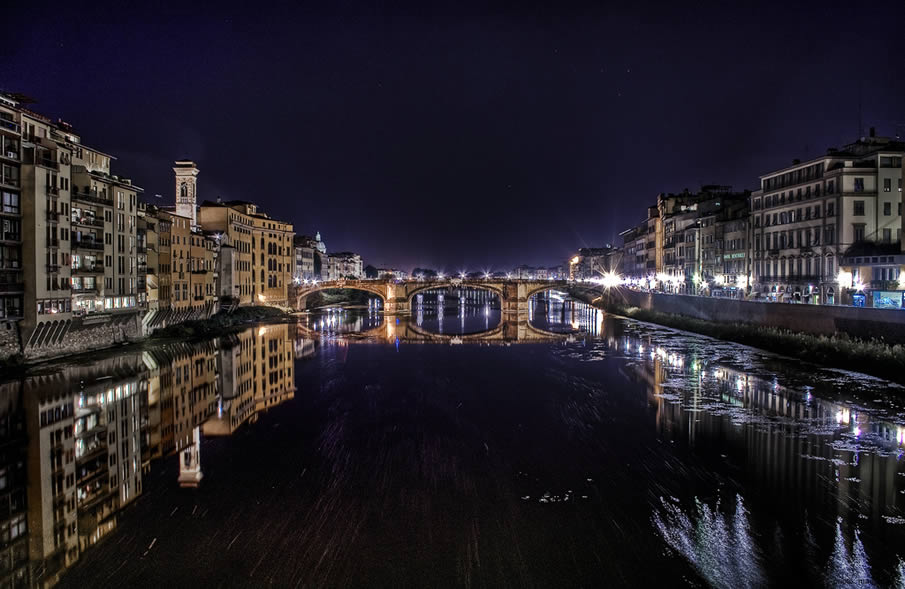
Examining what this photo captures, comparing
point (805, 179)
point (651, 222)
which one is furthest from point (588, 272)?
point (805, 179)

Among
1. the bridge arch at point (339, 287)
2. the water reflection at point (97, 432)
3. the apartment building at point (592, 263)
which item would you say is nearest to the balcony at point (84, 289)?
the water reflection at point (97, 432)

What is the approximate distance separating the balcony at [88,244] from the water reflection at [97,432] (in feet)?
24.0

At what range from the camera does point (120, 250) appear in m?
41.0

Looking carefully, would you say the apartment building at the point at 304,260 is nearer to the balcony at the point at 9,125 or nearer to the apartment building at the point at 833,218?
the balcony at the point at 9,125

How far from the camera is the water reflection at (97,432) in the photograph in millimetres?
12695

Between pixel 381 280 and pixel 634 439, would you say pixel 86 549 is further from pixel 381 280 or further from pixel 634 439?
pixel 381 280

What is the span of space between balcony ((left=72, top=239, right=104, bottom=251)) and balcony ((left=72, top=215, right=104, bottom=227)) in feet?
3.46

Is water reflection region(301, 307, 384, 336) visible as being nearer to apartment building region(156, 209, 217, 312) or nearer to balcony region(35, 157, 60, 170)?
apartment building region(156, 209, 217, 312)

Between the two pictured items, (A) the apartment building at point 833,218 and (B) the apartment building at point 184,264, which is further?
(B) the apartment building at point 184,264

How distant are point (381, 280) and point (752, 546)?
255ft

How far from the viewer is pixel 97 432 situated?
20578mm

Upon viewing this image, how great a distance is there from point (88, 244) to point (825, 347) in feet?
146

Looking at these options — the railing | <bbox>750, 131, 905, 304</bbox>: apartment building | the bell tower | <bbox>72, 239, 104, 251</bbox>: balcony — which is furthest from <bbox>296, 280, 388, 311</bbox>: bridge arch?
<bbox>750, 131, 905, 304</bbox>: apartment building

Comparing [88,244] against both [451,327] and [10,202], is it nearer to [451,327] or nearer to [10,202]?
[10,202]
